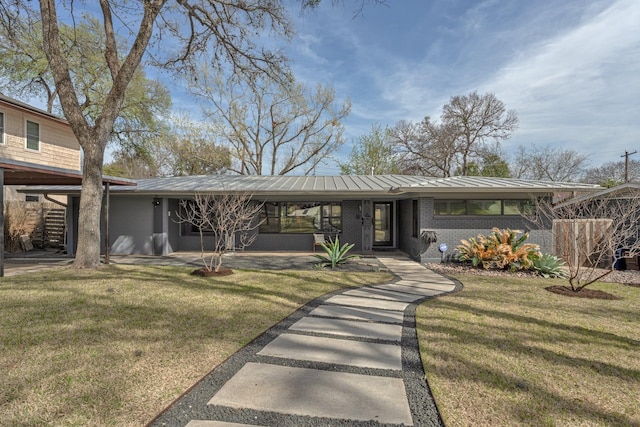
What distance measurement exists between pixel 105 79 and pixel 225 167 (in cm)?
920

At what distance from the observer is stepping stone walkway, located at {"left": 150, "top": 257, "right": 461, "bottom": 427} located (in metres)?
2.27

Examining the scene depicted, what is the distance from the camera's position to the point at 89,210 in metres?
8.14

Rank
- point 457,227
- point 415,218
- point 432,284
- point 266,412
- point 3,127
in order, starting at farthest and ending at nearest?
point 3,127
point 415,218
point 457,227
point 432,284
point 266,412

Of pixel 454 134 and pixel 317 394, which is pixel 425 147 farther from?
pixel 317 394

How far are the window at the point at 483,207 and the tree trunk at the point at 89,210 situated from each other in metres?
9.19

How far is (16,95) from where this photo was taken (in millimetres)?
16500

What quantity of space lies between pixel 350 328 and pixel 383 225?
31.2 ft


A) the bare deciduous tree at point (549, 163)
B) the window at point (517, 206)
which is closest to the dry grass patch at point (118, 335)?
the window at point (517, 206)

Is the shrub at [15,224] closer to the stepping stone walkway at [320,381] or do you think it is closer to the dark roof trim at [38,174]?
the dark roof trim at [38,174]

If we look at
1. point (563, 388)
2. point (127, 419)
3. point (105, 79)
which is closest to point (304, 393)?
point (127, 419)

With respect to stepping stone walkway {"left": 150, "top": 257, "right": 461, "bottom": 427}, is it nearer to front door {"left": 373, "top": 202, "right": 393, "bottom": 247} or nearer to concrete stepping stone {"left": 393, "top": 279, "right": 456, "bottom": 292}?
concrete stepping stone {"left": 393, "top": 279, "right": 456, "bottom": 292}

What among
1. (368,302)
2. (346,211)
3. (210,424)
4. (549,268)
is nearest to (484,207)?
(549,268)

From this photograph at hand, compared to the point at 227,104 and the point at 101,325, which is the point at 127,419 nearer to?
the point at 101,325

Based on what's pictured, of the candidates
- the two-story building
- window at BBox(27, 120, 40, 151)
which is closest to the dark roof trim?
the two-story building
